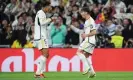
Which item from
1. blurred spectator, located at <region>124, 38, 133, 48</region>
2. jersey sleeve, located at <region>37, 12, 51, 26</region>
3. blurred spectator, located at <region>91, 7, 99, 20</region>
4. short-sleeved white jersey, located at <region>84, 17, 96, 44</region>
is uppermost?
blurred spectator, located at <region>91, 7, 99, 20</region>

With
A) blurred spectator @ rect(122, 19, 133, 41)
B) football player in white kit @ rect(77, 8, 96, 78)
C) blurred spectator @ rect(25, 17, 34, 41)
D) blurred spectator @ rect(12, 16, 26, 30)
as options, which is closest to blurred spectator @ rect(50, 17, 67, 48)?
blurred spectator @ rect(25, 17, 34, 41)

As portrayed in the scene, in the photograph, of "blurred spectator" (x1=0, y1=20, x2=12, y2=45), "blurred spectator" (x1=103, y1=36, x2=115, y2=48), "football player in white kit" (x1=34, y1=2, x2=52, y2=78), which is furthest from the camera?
"blurred spectator" (x1=0, y1=20, x2=12, y2=45)

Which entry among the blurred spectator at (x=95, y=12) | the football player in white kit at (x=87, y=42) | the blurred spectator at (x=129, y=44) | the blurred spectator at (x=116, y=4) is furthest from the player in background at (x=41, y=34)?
the blurred spectator at (x=116, y=4)

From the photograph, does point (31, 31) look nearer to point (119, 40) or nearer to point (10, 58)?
point (10, 58)

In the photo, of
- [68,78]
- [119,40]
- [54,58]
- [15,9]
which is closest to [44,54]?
[68,78]

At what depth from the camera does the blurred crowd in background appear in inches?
824

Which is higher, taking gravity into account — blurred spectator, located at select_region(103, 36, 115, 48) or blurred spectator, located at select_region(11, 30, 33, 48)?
blurred spectator, located at select_region(11, 30, 33, 48)

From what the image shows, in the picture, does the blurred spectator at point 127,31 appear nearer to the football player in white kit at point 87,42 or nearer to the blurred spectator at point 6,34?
the football player in white kit at point 87,42

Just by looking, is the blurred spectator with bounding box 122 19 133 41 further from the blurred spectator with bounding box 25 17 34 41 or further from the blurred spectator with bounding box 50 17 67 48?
the blurred spectator with bounding box 25 17 34 41

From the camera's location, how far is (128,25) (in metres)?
21.3

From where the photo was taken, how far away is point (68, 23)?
21.9 metres

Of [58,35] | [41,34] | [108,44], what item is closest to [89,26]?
[41,34]

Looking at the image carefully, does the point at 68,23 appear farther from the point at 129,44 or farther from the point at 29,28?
the point at 129,44

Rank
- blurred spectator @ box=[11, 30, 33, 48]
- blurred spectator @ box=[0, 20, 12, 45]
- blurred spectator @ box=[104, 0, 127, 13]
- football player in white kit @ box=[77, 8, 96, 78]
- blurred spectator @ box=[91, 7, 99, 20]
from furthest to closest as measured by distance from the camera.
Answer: blurred spectator @ box=[104, 0, 127, 13]
blurred spectator @ box=[91, 7, 99, 20]
blurred spectator @ box=[0, 20, 12, 45]
blurred spectator @ box=[11, 30, 33, 48]
football player in white kit @ box=[77, 8, 96, 78]
